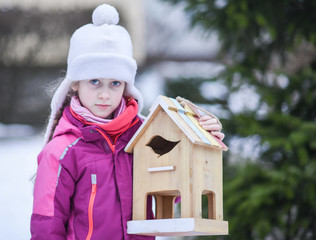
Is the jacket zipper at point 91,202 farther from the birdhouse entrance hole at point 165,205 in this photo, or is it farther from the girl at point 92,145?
the birdhouse entrance hole at point 165,205

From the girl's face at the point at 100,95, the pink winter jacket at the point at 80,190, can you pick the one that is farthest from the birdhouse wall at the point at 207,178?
the girl's face at the point at 100,95

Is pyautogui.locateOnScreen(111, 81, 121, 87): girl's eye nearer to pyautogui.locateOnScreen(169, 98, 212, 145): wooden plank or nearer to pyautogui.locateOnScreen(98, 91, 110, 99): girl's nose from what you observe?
pyautogui.locateOnScreen(98, 91, 110, 99): girl's nose

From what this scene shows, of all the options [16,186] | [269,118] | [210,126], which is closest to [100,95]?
[210,126]

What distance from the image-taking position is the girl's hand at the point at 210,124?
1945 mm

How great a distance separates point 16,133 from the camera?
6.51 meters

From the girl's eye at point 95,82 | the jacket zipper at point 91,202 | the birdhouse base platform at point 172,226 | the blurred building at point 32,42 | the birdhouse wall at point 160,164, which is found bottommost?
the birdhouse base platform at point 172,226

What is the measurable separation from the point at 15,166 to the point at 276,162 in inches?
118

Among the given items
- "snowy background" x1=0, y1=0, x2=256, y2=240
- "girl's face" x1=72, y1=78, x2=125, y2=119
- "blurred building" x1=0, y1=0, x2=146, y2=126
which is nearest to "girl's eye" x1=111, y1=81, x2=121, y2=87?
"girl's face" x1=72, y1=78, x2=125, y2=119

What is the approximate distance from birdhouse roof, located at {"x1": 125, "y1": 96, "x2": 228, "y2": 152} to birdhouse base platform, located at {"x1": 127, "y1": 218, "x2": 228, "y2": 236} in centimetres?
27

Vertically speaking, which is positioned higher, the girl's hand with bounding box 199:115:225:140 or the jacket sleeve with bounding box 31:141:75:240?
the girl's hand with bounding box 199:115:225:140

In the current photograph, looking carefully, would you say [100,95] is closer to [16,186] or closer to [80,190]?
[80,190]

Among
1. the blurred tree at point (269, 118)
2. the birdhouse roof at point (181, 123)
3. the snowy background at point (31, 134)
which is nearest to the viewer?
the birdhouse roof at point (181, 123)

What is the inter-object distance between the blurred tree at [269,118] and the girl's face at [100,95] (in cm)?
185

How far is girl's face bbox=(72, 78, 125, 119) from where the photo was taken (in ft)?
6.11
